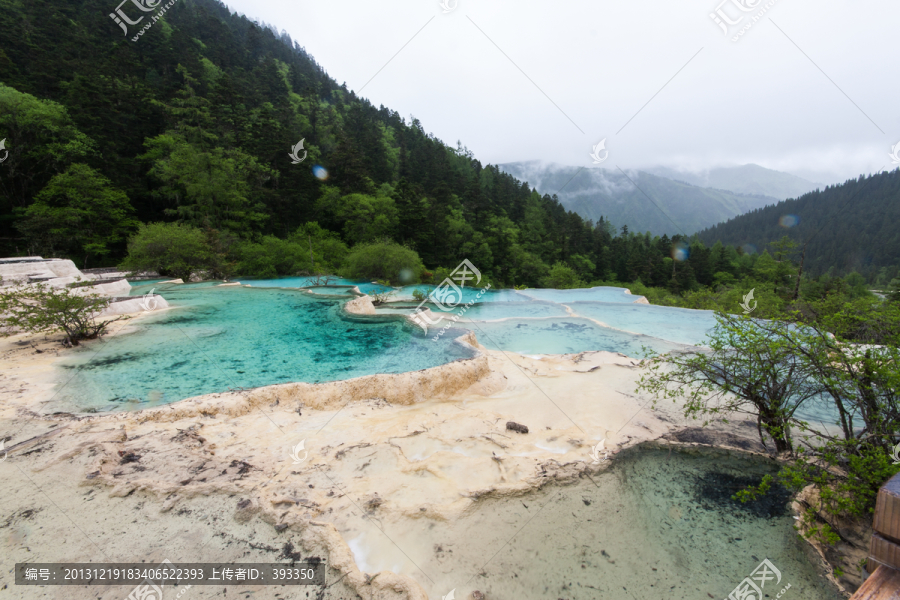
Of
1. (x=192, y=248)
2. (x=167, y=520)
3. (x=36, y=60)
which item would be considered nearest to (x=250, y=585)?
(x=167, y=520)

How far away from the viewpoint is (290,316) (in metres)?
11.7

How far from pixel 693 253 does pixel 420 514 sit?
50636 millimetres

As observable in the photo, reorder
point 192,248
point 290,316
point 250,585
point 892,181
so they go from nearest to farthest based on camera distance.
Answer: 1. point 250,585
2. point 290,316
3. point 192,248
4. point 892,181

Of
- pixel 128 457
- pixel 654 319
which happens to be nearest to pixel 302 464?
pixel 128 457

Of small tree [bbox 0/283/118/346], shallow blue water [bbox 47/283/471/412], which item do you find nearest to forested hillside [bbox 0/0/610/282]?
shallow blue water [bbox 47/283/471/412]

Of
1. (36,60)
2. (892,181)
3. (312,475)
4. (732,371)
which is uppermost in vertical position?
(892,181)

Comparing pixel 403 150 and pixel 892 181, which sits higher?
pixel 892 181

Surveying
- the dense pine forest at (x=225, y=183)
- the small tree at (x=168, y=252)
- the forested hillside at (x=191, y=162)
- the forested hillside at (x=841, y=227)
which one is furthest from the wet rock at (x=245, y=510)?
the forested hillside at (x=841, y=227)

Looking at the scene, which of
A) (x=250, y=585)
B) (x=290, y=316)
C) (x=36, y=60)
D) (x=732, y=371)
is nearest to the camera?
(x=250, y=585)

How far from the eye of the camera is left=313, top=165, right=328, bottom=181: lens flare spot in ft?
103

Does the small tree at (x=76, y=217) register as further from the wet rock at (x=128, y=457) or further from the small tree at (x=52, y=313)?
the wet rock at (x=128, y=457)

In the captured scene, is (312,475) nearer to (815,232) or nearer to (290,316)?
(290,316)

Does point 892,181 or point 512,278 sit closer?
point 512,278

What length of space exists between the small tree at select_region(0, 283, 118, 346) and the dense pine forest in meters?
11.8
